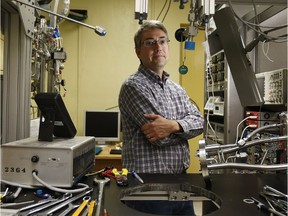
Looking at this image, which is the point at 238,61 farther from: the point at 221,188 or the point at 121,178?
the point at 121,178

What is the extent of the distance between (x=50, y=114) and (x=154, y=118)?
470mm

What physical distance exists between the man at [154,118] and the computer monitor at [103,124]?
165 centimetres

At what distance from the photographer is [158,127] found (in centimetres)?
124

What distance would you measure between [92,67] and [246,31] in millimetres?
1917

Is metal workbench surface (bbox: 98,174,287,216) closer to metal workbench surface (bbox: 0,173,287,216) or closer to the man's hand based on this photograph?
metal workbench surface (bbox: 0,173,287,216)

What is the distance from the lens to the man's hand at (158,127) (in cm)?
124

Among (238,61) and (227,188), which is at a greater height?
(238,61)

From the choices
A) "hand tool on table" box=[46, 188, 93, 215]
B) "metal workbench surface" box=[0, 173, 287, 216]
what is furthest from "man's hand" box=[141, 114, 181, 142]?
"hand tool on table" box=[46, 188, 93, 215]

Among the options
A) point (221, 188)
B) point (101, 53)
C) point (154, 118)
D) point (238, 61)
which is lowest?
point (221, 188)

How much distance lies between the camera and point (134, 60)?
340cm

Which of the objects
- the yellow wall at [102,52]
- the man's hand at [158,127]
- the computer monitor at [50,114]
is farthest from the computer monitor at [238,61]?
the yellow wall at [102,52]

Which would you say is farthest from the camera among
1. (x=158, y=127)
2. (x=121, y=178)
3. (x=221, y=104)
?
(x=221, y=104)

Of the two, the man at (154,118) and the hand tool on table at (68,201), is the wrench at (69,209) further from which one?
the man at (154,118)

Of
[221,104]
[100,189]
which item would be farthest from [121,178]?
[221,104]
